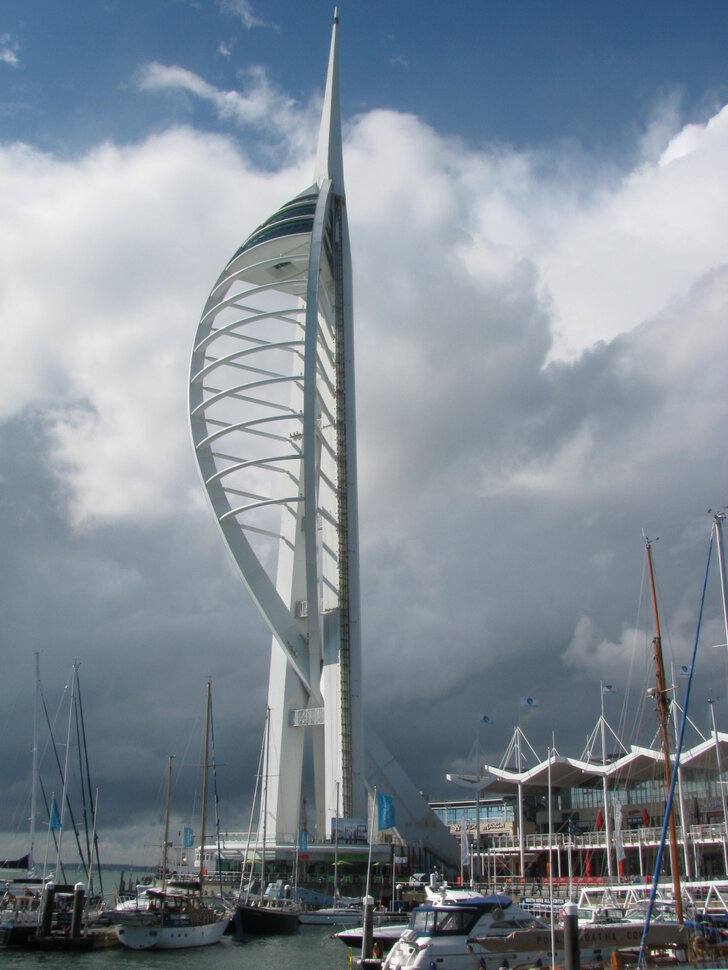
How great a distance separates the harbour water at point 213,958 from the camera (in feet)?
111

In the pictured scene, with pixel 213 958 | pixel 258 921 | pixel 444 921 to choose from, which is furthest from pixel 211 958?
pixel 444 921

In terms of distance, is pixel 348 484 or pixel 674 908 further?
pixel 348 484

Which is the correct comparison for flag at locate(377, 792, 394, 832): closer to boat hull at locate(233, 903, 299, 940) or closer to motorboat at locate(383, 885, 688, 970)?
boat hull at locate(233, 903, 299, 940)

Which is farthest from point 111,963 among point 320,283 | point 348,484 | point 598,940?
point 320,283

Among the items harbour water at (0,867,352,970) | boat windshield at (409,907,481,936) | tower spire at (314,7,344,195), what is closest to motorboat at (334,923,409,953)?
harbour water at (0,867,352,970)

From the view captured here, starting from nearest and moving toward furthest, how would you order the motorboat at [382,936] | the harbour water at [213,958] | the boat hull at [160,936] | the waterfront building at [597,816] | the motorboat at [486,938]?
the motorboat at [486,938] < the motorboat at [382,936] < the harbour water at [213,958] < the boat hull at [160,936] < the waterfront building at [597,816]

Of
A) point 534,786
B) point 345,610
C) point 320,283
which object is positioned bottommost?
point 534,786

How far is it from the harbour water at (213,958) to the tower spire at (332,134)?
2258 inches

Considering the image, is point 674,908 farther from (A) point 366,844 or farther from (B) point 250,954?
(A) point 366,844

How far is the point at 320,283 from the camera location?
244ft

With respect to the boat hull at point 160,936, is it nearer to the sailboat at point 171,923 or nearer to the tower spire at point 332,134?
the sailboat at point 171,923

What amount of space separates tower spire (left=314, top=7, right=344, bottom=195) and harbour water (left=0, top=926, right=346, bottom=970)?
2258 inches

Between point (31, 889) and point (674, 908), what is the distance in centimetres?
2930

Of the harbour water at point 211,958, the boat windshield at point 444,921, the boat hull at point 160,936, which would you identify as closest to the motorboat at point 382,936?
the harbour water at point 211,958
